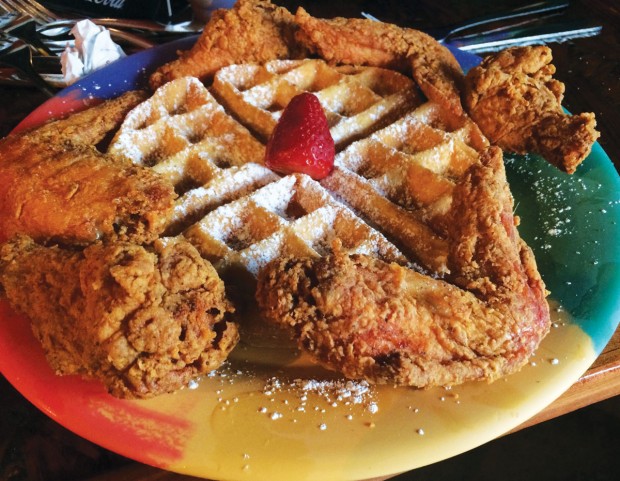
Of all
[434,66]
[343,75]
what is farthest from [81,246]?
[434,66]

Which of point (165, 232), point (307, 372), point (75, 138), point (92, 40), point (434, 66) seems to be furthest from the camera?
point (92, 40)

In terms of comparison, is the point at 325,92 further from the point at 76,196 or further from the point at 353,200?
the point at 76,196

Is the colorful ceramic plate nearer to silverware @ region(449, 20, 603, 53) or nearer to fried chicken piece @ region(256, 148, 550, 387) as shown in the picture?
fried chicken piece @ region(256, 148, 550, 387)

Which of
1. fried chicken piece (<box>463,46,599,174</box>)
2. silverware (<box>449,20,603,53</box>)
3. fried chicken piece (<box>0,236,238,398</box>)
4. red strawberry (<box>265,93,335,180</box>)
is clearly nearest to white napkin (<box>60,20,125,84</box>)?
red strawberry (<box>265,93,335,180</box>)

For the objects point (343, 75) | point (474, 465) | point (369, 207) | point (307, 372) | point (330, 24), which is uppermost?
point (330, 24)

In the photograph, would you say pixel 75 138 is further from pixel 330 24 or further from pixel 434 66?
pixel 434 66

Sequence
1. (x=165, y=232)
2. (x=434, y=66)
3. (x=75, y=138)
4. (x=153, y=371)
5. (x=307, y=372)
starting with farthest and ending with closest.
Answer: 1. (x=434, y=66)
2. (x=75, y=138)
3. (x=165, y=232)
4. (x=307, y=372)
5. (x=153, y=371)
